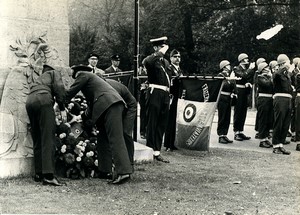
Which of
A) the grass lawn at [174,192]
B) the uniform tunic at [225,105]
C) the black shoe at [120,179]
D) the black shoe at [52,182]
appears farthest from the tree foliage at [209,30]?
the black shoe at [52,182]

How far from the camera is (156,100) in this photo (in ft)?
34.3

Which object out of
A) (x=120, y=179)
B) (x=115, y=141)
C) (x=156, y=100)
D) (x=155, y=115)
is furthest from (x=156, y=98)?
(x=120, y=179)

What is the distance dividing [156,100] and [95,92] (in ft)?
7.89

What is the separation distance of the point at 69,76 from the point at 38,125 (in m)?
1.46

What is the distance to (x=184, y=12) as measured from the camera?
31.1 meters

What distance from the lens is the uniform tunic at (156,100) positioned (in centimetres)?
1042

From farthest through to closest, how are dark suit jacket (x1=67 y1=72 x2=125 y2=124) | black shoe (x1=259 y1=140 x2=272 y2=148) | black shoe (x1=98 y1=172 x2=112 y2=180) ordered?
black shoe (x1=259 y1=140 x2=272 y2=148) < black shoe (x1=98 y1=172 x2=112 y2=180) < dark suit jacket (x1=67 y1=72 x2=125 y2=124)

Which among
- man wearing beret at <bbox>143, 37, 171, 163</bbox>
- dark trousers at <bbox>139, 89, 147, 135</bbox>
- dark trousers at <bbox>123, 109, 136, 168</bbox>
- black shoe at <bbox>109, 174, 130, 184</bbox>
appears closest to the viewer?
black shoe at <bbox>109, 174, 130, 184</bbox>

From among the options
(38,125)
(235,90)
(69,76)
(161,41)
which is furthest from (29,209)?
(235,90)

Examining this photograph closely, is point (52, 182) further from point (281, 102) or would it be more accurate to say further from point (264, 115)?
point (264, 115)

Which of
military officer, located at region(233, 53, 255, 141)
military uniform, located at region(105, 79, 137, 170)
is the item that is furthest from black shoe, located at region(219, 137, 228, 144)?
military uniform, located at region(105, 79, 137, 170)

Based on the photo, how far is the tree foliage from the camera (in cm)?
2748

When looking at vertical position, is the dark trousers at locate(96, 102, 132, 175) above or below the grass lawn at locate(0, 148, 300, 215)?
above

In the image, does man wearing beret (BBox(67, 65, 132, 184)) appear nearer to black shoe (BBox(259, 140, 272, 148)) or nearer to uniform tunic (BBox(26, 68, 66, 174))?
uniform tunic (BBox(26, 68, 66, 174))
